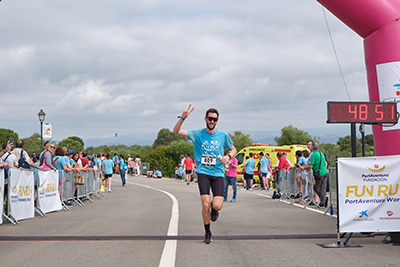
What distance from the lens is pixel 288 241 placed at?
729 centimetres

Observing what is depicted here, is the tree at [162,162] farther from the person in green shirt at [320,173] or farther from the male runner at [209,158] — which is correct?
the male runner at [209,158]

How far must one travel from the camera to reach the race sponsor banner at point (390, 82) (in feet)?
29.6

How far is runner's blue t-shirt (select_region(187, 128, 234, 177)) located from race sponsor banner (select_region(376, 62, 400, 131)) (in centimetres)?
382

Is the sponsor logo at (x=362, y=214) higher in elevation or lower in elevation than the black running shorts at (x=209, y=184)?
lower

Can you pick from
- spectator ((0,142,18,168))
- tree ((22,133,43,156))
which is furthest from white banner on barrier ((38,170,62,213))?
tree ((22,133,43,156))

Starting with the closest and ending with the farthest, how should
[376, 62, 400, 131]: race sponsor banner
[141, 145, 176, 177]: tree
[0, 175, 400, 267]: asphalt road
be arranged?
[0, 175, 400, 267]: asphalt road < [376, 62, 400, 131]: race sponsor banner < [141, 145, 176, 177]: tree


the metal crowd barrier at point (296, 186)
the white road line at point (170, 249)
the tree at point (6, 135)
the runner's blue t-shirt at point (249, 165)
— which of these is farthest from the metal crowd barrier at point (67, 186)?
the tree at point (6, 135)

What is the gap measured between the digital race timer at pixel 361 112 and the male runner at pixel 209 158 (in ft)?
5.70

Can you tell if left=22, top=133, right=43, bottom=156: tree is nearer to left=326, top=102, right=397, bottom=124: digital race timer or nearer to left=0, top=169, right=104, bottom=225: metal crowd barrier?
left=0, top=169, right=104, bottom=225: metal crowd barrier

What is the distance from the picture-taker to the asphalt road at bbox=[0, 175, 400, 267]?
5793mm

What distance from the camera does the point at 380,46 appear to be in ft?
30.9

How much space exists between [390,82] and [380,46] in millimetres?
877

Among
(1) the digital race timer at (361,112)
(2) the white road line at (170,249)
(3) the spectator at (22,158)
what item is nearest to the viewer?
(2) the white road line at (170,249)

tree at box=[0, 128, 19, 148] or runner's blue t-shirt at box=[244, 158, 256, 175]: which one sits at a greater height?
tree at box=[0, 128, 19, 148]
